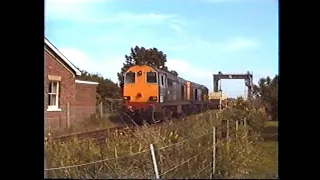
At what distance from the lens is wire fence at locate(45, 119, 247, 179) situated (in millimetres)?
1758

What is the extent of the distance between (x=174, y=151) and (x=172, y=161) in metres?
0.05

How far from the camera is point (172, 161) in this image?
1.96 m

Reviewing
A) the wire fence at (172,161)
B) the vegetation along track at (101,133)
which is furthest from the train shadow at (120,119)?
the wire fence at (172,161)

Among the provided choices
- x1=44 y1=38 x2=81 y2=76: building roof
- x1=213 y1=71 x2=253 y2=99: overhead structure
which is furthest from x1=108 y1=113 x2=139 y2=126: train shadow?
x1=213 y1=71 x2=253 y2=99: overhead structure

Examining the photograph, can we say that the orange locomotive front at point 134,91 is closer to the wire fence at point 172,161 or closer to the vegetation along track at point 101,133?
the vegetation along track at point 101,133

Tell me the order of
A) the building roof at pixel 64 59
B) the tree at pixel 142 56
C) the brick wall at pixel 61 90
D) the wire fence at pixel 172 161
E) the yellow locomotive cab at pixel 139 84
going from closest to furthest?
the building roof at pixel 64 59 → the brick wall at pixel 61 90 → the tree at pixel 142 56 → the wire fence at pixel 172 161 → the yellow locomotive cab at pixel 139 84

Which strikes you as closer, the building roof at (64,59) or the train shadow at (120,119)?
the building roof at (64,59)

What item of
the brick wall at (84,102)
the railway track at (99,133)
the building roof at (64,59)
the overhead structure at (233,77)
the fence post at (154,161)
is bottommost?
the fence post at (154,161)

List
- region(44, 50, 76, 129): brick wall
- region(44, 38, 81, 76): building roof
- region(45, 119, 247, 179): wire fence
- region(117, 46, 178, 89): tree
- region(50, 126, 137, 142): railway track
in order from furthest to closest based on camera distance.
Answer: region(50, 126, 137, 142): railway track < region(45, 119, 247, 179): wire fence < region(117, 46, 178, 89): tree < region(44, 50, 76, 129): brick wall < region(44, 38, 81, 76): building roof

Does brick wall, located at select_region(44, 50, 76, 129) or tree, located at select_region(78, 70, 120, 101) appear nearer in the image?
brick wall, located at select_region(44, 50, 76, 129)

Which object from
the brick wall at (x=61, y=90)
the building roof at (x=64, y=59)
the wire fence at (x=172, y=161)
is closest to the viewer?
the building roof at (x=64, y=59)

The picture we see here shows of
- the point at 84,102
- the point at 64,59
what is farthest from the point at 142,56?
the point at 84,102

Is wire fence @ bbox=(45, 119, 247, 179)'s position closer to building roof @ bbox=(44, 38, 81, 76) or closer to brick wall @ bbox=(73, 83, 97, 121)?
brick wall @ bbox=(73, 83, 97, 121)

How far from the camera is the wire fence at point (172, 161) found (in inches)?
69.2
